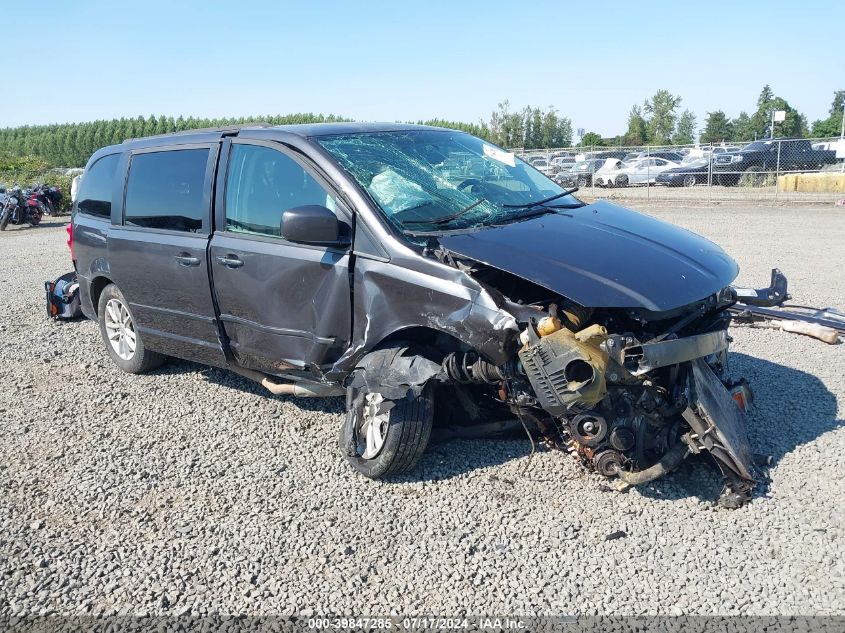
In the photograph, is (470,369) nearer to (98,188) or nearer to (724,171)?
(98,188)

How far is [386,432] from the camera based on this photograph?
4035 millimetres

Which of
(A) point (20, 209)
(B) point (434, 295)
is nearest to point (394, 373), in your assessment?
(B) point (434, 295)

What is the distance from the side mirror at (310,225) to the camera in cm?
394

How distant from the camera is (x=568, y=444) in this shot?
4035 mm

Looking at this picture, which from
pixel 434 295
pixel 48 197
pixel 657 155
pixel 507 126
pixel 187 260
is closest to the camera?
pixel 434 295

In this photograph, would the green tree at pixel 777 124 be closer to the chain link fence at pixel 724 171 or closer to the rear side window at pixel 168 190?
the chain link fence at pixel 724 171

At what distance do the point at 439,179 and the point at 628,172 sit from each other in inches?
1000

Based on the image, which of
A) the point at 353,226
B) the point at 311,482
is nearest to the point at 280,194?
the point at 353,226

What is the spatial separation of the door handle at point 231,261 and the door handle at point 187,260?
253 mm

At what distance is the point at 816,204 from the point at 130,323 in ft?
62.4

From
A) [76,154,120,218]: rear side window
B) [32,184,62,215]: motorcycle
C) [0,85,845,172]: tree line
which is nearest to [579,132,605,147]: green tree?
[0,85,845,172]: tree line

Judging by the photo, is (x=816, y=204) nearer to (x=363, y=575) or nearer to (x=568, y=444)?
(x=568, y=444)

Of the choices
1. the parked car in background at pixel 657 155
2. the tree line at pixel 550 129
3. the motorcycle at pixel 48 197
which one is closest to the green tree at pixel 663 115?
the tree line at pixel 550 129

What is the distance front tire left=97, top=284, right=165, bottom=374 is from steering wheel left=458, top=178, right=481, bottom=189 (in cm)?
304
